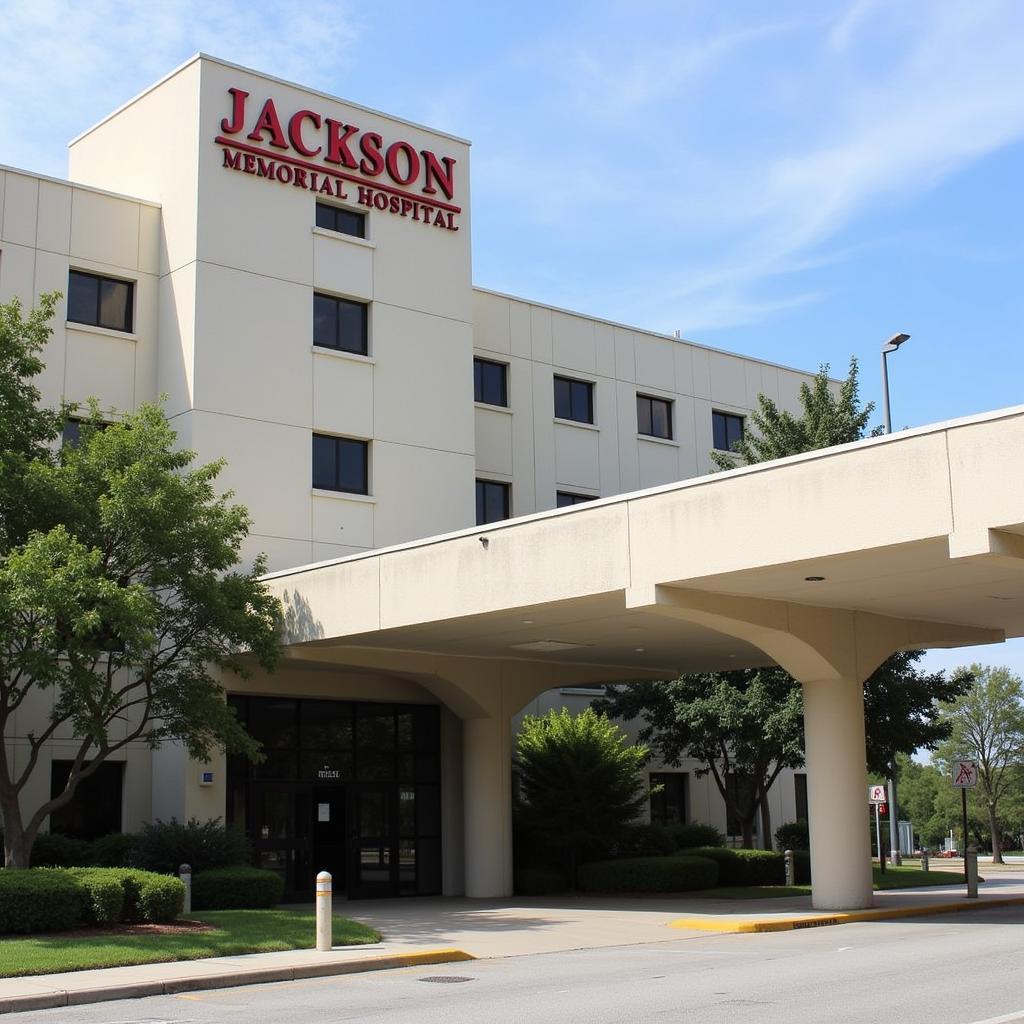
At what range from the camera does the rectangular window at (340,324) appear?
31.9 metres

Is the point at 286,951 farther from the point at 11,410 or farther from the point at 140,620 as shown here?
the point at 11,410

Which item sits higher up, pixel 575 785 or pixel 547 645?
pixel 547 645

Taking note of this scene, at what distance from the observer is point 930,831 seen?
94062 mm

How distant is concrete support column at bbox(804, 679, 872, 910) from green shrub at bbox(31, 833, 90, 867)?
12.9 meters

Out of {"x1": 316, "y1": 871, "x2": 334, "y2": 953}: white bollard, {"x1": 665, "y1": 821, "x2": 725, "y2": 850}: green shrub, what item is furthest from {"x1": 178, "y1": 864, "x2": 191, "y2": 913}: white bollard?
{"x1": 665, "y1": 821, "x2": 725, "y2": 850}: green shrub

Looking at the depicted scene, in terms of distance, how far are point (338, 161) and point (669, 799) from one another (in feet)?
64.2

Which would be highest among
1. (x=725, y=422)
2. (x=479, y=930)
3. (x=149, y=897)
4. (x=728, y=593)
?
(x=725, y=422)

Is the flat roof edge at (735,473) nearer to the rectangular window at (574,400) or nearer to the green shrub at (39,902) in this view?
the green shrub at (39,902)

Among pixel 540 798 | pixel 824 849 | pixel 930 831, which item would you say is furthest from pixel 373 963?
pixel 930 831

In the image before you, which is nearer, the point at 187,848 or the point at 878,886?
the point at 187,848

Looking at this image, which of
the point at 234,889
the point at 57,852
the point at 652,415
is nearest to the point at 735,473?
the point at 234,889

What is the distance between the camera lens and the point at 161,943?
59.3 feet

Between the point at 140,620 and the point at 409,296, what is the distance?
46.5ft

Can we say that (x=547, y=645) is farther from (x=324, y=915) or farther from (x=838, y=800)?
(x=324, y=915)
